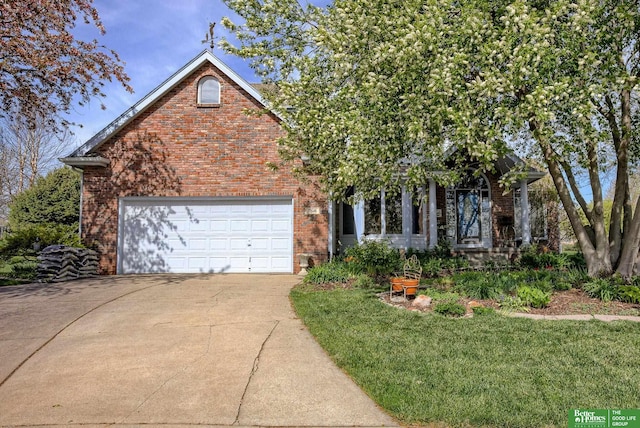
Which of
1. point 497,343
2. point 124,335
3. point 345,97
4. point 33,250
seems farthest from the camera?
point 33,250

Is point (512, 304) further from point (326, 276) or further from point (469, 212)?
→ point (469, 212)

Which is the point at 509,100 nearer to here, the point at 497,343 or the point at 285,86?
the point at 497,343

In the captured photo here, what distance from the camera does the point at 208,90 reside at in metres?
12.8

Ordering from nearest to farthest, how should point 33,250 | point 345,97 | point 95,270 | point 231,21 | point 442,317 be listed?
1. point 442,317
2. point 345,97
3. point 231,21
4. point 95,270
5. point 33,250

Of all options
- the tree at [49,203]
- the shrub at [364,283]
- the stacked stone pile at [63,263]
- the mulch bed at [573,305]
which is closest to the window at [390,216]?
the shrub at [364,283]

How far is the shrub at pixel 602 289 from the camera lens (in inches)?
293

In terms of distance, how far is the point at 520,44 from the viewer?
5992mm

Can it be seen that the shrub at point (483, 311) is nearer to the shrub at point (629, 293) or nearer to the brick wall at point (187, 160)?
the shrub at point (629, 293)

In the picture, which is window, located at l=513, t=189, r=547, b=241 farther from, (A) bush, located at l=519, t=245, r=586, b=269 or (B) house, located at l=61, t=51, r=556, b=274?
(B) house, located at l=61, t=51, r=556, b=274

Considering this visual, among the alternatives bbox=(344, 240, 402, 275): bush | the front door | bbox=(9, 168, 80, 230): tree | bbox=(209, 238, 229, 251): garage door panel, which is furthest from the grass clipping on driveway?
bbox=(9, 168, 80, 230): tree

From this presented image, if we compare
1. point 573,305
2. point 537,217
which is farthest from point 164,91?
point 537,217

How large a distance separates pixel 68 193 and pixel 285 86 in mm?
14540

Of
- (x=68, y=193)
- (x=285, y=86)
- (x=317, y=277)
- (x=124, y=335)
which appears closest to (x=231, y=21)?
(x=285, y=86)

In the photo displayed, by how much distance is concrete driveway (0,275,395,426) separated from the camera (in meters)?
3.61
